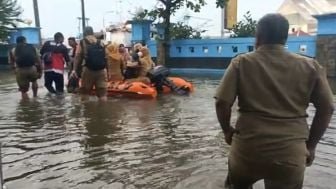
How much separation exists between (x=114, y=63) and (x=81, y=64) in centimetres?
229

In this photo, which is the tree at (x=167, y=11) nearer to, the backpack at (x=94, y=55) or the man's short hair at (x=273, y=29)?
the backpack at (x=94, y=55)

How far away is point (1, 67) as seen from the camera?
107ft

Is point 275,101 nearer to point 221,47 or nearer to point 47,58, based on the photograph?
point 47,58

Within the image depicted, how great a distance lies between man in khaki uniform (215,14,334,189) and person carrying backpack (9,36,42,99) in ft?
30.6

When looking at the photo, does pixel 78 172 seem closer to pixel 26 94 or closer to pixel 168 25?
pixel 26 94

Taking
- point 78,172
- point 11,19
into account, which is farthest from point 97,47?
point 11,19

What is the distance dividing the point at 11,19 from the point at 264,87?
34551 millimetres

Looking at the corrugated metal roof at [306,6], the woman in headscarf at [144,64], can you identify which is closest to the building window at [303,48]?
the woman in headscarf at [144,64]

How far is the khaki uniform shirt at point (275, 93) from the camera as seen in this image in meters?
3.19

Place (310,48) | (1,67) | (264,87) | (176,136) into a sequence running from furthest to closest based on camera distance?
(1,67) < (310,48) < (176,136) < (264,87)

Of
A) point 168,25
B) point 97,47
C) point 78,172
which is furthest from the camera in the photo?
point 168,25

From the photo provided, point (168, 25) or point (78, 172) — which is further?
point (168, 25)

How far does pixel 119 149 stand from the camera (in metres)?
6.34

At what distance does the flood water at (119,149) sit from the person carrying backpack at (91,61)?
81 cm
